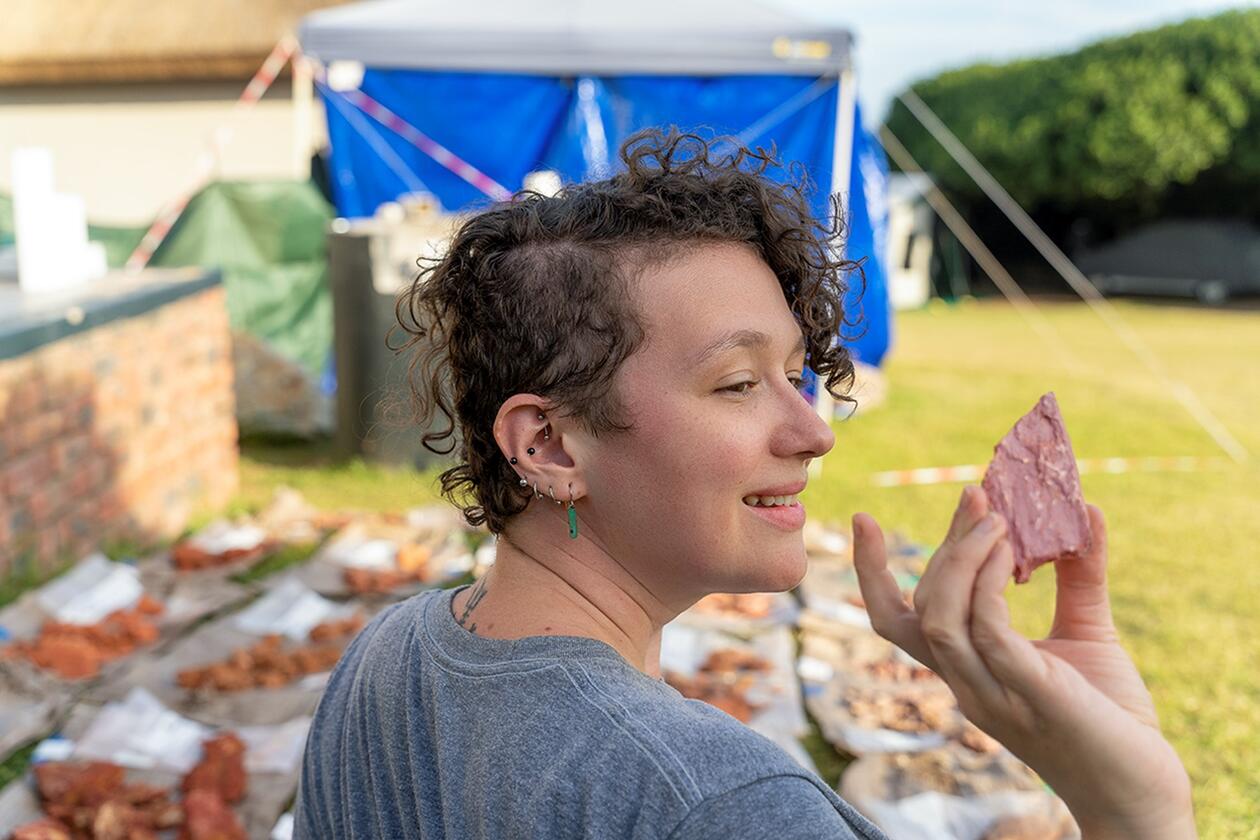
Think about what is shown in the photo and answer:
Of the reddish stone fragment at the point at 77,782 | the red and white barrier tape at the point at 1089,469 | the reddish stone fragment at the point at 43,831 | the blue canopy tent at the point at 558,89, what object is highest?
the blue canopy tent at the point at 558,89

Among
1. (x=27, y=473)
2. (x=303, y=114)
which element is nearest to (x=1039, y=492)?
(x=27, y=473)

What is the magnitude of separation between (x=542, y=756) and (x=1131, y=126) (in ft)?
77.9

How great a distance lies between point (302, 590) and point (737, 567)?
149 inches

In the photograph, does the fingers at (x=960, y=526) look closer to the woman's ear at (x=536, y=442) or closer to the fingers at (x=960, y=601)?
the fingers at (x=960, y=601)

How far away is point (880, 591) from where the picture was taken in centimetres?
140

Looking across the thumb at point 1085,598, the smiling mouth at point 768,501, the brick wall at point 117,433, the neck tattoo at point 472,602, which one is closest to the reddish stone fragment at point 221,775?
the brick wall at point 117,433

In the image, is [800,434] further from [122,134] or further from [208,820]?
[122,134]

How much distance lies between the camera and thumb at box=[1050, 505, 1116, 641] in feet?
4.73

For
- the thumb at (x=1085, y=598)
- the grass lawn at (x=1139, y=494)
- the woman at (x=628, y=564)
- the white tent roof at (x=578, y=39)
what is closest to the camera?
the woman at (x=628, y=564)

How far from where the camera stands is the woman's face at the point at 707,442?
1.32 meters

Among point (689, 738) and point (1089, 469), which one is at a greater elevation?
point (689, 738)

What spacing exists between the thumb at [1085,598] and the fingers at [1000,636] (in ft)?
0.83

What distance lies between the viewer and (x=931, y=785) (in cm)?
334

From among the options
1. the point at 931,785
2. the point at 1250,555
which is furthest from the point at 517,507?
the point at 1250,555
